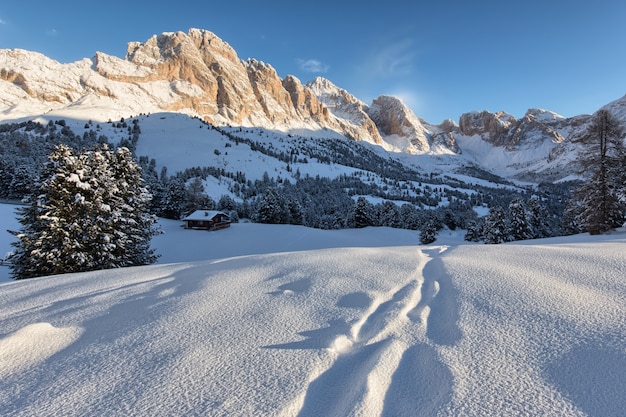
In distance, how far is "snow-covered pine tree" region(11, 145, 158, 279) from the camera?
48.2ft

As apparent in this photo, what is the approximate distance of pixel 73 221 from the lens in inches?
599

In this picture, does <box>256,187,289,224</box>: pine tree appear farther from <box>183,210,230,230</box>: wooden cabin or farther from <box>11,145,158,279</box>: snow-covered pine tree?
<box>11,145,158,279</box>: snow-covered pine tree

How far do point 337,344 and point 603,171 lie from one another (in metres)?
24.2

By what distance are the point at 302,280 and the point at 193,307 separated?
86.9 inches

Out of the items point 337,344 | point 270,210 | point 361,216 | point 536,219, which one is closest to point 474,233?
point 536,219

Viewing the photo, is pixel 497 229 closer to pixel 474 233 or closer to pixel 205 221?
pixel 474 233

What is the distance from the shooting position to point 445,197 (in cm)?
13600

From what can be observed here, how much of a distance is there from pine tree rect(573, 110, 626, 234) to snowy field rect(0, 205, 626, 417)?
17162mm

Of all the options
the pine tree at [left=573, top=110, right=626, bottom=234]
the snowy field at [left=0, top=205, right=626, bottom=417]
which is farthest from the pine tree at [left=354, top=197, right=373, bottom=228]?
the snowy field at [left=0, top=205, right=626, bottom=417]

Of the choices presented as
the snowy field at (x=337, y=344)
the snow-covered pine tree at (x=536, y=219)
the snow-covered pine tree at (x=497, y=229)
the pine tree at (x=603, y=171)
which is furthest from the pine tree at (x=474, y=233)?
the snowy field at (x=337, y=344)

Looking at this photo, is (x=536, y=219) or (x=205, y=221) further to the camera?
(x=205, y=221)

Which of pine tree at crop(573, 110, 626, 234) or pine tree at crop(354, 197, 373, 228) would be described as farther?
pine tree at crop(354, 197, 373, 228)

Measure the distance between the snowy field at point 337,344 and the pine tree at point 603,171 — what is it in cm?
1716

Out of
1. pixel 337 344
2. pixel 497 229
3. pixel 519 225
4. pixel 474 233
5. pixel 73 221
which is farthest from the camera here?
pixel 474 233
